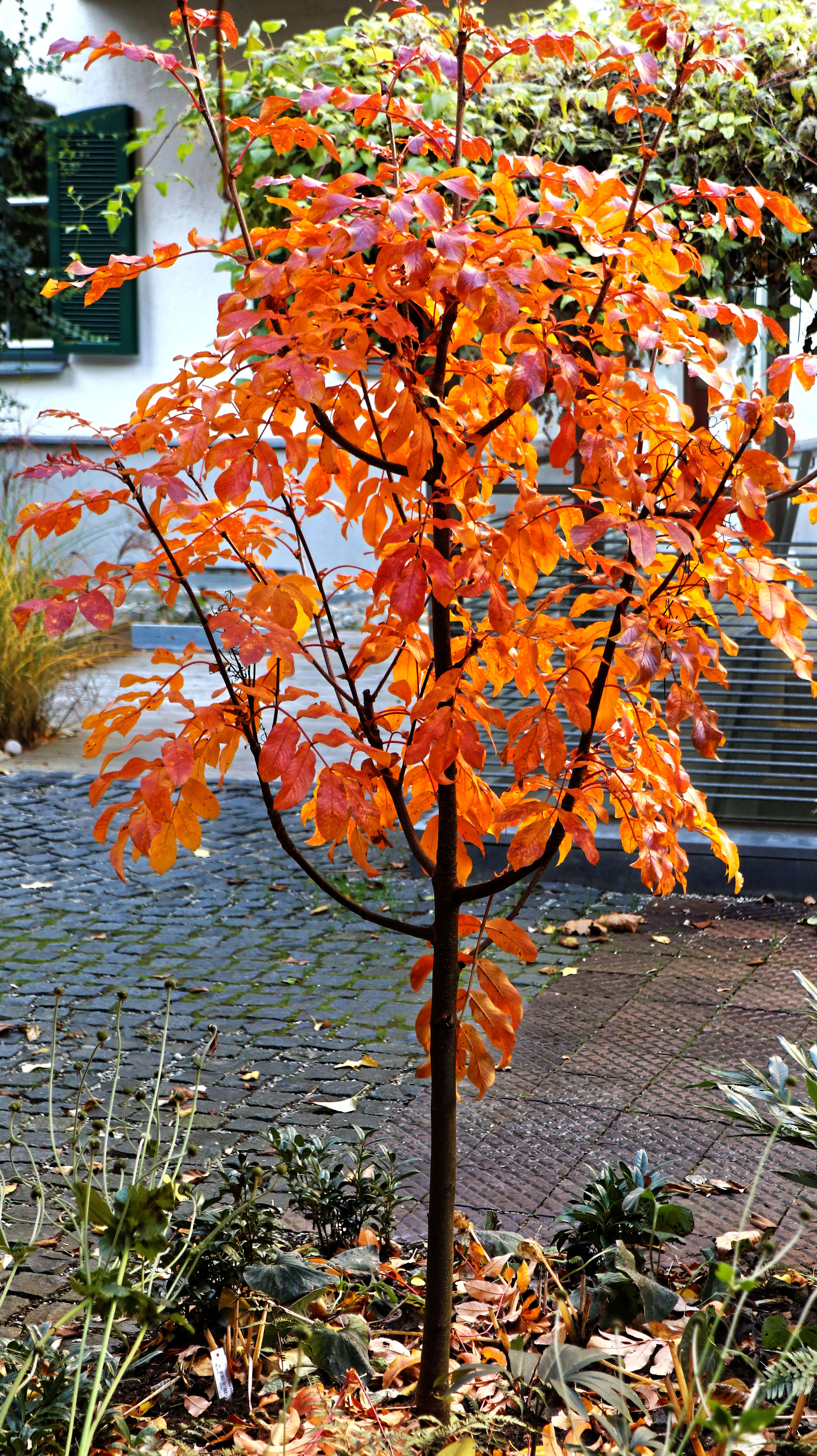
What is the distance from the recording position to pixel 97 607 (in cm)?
183

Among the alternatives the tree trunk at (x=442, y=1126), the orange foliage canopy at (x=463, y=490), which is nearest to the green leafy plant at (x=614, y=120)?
the orange foliage canopy at (x=463, y=490)

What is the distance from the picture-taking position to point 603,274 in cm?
192

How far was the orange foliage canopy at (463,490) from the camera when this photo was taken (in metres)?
1.78

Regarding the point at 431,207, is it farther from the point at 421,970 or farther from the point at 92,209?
the point at 92,209

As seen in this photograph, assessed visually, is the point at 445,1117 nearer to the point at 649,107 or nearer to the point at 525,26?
the point at 649,107

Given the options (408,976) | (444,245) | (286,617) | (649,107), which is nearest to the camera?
(444,245)

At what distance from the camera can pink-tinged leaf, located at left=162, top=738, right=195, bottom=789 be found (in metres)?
1.84

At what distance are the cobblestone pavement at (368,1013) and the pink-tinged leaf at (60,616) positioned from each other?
A: 1590 mm

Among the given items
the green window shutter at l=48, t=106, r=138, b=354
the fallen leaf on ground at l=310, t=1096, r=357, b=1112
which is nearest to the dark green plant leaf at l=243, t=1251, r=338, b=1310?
the fallen leaf on ground at l=310, t=1096, r=357, b=1112

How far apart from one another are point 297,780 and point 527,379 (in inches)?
25.2

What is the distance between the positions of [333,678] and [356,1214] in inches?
45.3

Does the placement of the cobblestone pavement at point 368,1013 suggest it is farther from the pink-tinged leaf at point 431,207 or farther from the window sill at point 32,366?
the window sill at point 32,366

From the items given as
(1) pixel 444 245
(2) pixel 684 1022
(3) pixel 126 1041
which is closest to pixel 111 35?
(1) pixel 444 245

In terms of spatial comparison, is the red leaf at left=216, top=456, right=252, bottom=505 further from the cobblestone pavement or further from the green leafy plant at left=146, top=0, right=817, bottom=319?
the green leafy plant at left=146, top=0, right=817, bottom=319
